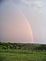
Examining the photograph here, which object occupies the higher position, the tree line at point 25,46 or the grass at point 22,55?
the tree line at point 25,46

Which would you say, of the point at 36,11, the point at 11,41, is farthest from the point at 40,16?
the point at 11,41

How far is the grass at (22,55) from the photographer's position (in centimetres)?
168

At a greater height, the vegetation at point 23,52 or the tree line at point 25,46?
the tree line at point 25,46

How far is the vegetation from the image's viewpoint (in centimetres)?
168

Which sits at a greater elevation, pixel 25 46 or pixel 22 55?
pixel 25 46

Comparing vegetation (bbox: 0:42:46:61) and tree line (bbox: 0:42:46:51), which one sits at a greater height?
tree line (bbox: 0:42:46:51)

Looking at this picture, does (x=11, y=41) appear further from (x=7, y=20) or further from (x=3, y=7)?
(x=3, y=7)

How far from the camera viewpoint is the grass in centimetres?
168

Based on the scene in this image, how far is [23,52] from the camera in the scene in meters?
1.70

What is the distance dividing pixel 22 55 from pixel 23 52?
4cm

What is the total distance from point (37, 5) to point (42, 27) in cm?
27

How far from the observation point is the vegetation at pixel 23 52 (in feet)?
5.52

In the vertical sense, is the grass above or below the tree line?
below

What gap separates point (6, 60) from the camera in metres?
1.70
